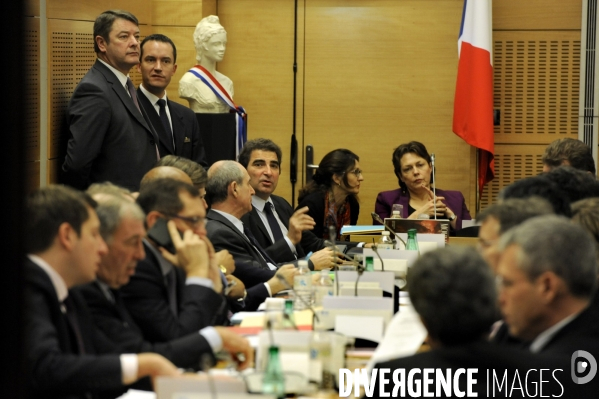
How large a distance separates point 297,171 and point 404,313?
18.1ft

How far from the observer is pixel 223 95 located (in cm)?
714

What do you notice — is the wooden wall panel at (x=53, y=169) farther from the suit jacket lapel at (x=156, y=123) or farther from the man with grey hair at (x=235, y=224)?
the man with grey hair at (x=235, y=224)

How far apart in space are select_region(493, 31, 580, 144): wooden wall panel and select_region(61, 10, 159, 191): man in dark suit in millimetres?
3763

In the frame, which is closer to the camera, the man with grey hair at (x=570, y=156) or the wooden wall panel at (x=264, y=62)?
the man with grey hair at (x=570, y=156)

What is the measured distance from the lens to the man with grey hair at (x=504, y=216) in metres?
2.92

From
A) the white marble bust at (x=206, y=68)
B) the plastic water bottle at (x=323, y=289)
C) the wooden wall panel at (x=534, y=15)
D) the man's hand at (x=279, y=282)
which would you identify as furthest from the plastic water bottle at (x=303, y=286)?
the wooden wall panel at (x=534, y=15)

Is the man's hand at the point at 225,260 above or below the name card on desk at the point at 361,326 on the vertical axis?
above

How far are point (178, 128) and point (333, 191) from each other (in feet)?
4.11

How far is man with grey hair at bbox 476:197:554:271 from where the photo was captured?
292 centimetres

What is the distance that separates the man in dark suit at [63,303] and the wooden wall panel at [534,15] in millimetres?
6338

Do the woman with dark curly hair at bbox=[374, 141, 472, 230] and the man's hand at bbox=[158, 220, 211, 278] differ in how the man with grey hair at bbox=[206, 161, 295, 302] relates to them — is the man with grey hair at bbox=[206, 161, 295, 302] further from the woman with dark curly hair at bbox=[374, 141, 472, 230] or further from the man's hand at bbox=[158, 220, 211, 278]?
the woman with dark curly hair at bbox=[374, 141, 472, 230]

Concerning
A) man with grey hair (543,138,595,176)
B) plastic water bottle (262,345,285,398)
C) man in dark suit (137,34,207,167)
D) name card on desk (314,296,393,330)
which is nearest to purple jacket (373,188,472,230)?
man with grey hair (543,138,595,176)

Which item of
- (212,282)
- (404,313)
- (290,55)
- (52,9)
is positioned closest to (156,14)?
(290,55)

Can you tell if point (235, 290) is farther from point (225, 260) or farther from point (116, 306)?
point (116, 306)
